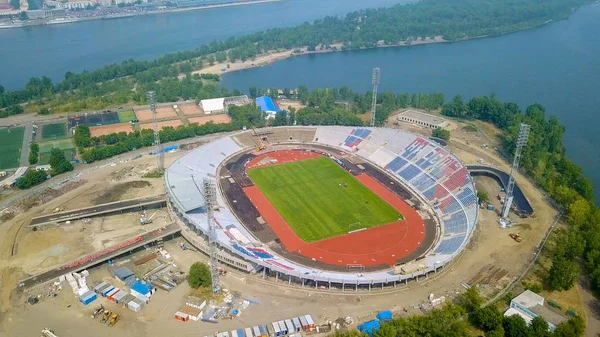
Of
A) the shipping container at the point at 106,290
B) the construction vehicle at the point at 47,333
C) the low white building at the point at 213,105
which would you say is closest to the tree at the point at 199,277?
the shipping container at the point at 106,290

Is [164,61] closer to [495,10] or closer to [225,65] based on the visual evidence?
[225,65]

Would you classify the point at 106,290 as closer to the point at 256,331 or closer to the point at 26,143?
the point at 256,331

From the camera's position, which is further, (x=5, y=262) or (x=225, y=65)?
(x=225, y=65)

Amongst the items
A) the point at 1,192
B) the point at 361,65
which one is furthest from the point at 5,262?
the point at 361,65

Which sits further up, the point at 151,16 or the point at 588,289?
the point at 151,16

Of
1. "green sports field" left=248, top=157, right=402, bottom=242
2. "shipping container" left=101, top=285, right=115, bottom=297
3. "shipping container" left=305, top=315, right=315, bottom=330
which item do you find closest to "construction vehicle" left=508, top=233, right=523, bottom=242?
"green sports field" left=248, top=157, right=402, bottom=242
